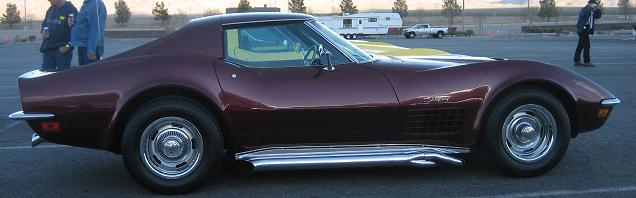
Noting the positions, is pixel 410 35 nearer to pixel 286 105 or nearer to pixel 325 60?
pixel 325 60

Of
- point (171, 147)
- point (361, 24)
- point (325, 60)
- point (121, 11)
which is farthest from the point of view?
point (121, 11)

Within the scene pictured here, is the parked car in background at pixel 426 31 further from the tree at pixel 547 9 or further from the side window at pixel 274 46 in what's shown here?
the side window at pixel 274 46

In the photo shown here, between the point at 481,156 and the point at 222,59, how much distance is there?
2369 mm

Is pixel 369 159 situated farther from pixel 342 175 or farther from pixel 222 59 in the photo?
pixel 222 59

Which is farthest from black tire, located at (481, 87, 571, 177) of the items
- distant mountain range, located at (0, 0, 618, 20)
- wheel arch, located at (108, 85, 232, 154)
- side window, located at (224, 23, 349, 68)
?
distant mountain range, located at (0, 0, 618, 20)

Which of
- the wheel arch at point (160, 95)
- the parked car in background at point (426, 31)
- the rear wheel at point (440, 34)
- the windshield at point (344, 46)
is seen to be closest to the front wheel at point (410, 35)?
the parked car in background at point (426, 31)

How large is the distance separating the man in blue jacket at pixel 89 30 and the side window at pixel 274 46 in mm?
2453

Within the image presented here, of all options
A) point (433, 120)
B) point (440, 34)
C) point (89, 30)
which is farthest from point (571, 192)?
point (440, 34)

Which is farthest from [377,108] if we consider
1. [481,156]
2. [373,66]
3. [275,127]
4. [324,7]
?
[324,7]

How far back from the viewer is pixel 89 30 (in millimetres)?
A: 6445

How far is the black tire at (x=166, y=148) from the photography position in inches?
163

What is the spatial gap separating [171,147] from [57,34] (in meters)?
3.47

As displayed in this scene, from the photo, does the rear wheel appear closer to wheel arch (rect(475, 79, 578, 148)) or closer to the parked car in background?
the parked car in background

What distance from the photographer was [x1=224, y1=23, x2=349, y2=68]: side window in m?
4.45
